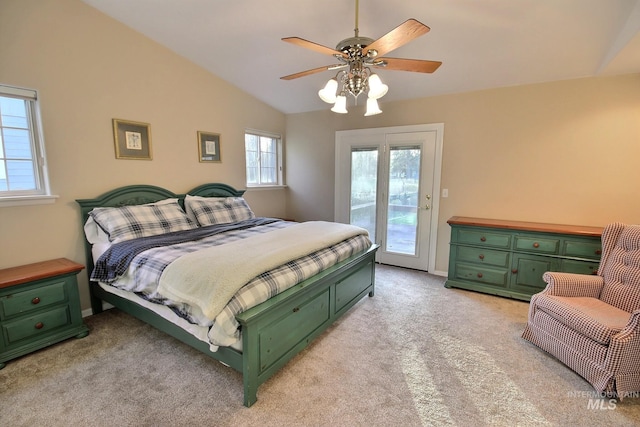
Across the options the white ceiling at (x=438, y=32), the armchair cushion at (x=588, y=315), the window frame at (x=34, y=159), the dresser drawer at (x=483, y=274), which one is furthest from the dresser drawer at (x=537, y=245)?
the window frame at (x=34, y=159)

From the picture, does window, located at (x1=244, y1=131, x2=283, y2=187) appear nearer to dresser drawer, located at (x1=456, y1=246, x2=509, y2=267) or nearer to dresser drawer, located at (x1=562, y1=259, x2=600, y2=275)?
dresser drawer, located at (x1=456, y1=246, x2=509, y2=267)

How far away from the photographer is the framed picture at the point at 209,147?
12.3 ft

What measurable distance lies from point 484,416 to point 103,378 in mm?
2427

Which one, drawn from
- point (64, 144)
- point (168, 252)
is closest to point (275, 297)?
point (168, 252)

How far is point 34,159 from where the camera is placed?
2.54 metres

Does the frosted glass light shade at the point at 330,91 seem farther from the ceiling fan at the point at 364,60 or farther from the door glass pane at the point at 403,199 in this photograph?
the door glass pane at the point at 403,199

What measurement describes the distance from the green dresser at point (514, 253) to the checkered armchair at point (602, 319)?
51 cm

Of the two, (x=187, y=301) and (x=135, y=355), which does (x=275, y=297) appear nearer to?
(x=187, y=301)

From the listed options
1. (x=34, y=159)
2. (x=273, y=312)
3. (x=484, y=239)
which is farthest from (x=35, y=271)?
(x=484, y=239)

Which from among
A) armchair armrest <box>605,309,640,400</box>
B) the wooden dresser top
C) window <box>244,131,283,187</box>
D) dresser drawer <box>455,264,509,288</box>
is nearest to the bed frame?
dresser drawer <box>455,264,509,288</box>

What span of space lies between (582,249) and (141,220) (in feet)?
14.1

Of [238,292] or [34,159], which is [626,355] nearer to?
[238,292]

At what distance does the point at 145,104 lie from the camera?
125 inches

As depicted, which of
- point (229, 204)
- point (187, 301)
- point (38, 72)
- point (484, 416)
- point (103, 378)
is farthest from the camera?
point (229, 204)
